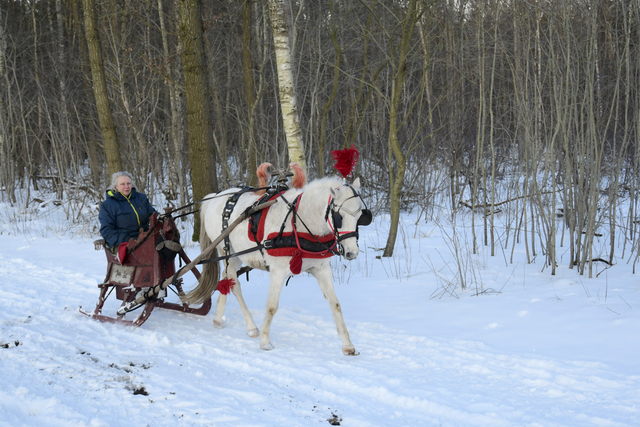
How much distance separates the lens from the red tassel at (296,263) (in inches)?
169

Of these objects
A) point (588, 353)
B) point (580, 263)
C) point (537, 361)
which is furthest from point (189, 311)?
point (580, 263)

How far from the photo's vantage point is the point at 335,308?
4.45 m

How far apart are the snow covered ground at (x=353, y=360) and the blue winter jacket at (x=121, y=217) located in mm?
947

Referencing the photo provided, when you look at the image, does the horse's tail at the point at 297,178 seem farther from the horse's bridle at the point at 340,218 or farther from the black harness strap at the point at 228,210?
the horse's bridle at the point at 340,218

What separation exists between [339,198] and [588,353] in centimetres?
257

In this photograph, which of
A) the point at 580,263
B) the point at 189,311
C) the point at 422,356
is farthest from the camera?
the point at 580,263

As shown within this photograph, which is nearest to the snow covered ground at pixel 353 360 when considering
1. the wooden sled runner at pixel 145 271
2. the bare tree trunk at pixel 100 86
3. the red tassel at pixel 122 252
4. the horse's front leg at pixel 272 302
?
the horse's front leg at pixel 272 302

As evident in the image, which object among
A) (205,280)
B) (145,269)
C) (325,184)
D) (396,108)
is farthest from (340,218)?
(396,108)

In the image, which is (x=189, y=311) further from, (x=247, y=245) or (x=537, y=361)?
(x=537, y=361)

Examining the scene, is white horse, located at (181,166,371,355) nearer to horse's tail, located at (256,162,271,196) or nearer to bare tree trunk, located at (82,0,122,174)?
horse's tail, located at (256,162,271,196)

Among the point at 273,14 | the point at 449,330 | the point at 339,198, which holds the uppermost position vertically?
the point at 273,14

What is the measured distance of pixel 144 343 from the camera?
4.49m

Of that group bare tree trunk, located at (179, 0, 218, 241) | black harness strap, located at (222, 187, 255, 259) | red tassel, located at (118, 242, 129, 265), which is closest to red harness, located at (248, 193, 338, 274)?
black harness strap, located at (222, 187, 255, 259)

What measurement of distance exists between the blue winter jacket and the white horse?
1.22 metres
